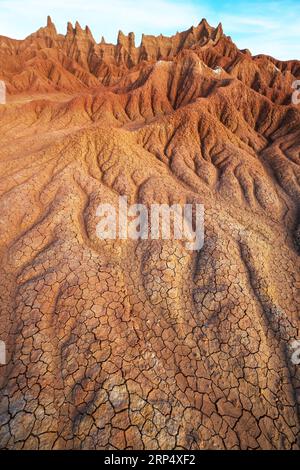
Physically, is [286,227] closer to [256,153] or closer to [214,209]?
[214,209]

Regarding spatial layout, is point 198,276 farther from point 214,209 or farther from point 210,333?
point 214,209

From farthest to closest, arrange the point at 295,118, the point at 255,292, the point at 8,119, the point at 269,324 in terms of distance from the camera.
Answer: the point at 8,119 → the point at 295,118 → the point at 255,292 → the point at 269,324

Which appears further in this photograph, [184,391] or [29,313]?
[29,313]

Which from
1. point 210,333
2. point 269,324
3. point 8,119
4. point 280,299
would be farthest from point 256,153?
point 8,119

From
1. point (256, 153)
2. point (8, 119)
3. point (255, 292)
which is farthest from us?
point (8, 119)

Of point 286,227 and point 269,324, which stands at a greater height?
point 286,227

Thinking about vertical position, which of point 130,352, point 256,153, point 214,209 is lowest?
point 130,352

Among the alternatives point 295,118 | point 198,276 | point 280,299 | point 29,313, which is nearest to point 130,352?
point 29,313
